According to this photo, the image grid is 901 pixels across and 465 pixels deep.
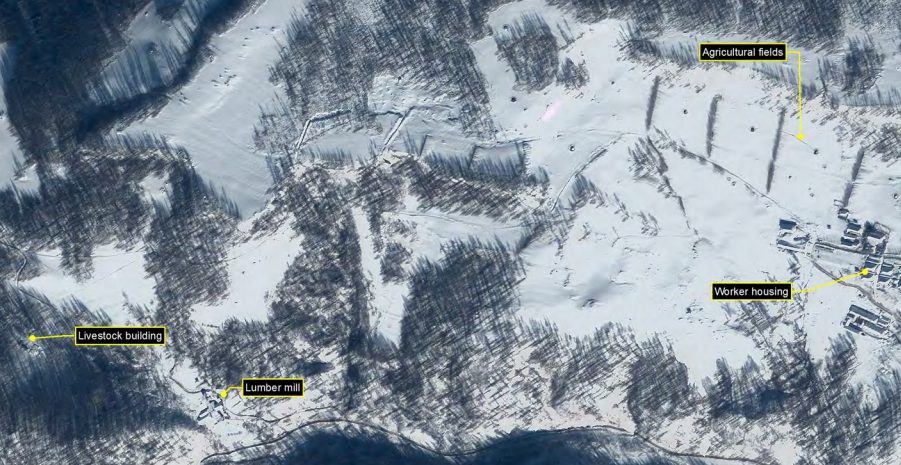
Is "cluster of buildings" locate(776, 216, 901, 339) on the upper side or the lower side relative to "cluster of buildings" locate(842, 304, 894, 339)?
upper

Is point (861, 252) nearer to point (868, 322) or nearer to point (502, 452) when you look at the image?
point (868, 322)

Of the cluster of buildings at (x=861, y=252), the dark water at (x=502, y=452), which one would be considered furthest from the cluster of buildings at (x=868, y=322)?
the dark water at (x=502, y=452)

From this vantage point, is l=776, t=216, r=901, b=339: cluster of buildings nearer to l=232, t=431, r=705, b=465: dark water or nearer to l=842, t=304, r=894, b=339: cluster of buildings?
l=842, t=304, r=894, b=339: cluster of buildings

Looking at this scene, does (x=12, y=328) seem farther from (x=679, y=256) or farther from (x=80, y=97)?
(x=679, y=256)

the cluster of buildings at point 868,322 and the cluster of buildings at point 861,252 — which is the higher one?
the cluster of buildings at point 861,252

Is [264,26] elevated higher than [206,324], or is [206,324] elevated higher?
[264,26]

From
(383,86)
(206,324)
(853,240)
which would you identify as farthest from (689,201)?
(206,324)

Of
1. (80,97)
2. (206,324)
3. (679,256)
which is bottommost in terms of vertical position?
(679,256)

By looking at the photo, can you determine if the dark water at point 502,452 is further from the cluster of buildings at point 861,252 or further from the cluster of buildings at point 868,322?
the cluster of buildings at point 861,252

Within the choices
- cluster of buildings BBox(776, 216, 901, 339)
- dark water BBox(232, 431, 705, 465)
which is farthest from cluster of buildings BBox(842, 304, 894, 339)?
dark water BBox(232, 431, 705, 465)
